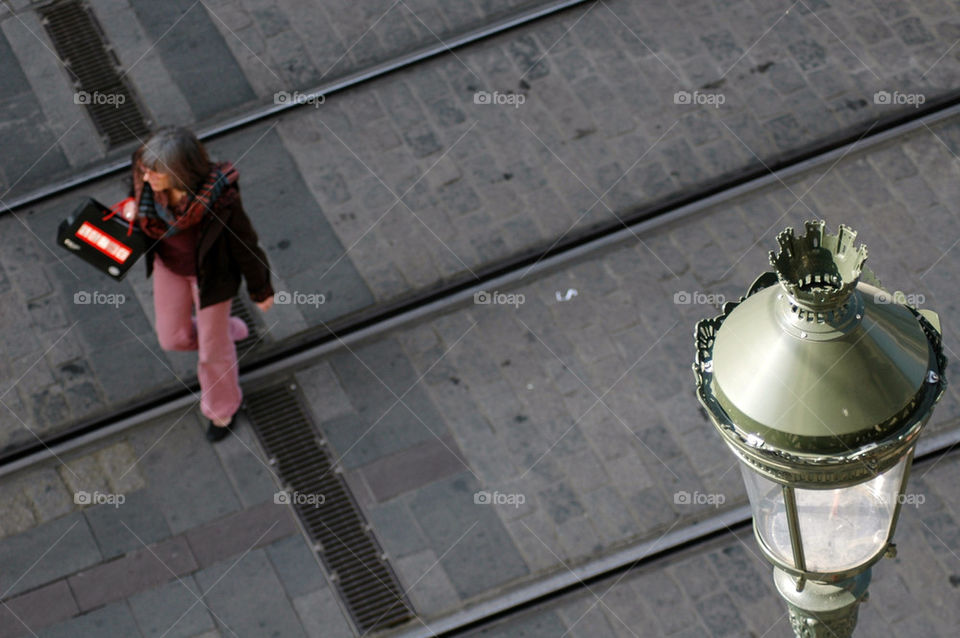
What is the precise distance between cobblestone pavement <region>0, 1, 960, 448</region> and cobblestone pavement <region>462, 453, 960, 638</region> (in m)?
1.71

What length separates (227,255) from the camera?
24.7 feet

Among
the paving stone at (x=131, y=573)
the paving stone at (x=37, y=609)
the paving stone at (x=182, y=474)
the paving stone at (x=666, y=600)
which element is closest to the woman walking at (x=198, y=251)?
the paving stone at (x=182, y=474)

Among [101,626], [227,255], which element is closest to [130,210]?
[227,255]

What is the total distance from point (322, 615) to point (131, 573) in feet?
4.08

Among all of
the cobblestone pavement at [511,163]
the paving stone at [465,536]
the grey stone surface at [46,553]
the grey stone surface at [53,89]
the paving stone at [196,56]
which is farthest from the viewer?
the paving stone at [196,56]

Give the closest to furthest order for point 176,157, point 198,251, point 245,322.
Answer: point 176,157, point 198,251, point 245,322

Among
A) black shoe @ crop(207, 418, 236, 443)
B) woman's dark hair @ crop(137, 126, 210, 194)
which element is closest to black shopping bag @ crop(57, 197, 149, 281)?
woman's dark hair @ crop(137, 126, 210, 194)

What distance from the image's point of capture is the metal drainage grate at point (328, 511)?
26.5 feet

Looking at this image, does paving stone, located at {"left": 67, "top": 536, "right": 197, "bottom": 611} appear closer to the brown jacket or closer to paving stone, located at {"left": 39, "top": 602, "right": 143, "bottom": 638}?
paving stone, located at {"left": 39, "top": 602, "right": 143, "bottom": 638}

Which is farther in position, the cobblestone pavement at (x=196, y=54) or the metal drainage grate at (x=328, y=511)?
the cobblestone pavement at (x=196, y=54)

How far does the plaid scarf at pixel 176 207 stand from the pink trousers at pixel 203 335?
402 mm

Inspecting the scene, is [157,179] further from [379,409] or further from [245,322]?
[379,409]

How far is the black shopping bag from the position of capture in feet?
23.9

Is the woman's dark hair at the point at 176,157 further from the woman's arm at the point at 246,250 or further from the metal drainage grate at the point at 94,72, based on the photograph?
the metal drainage grate at the point at 94,72
